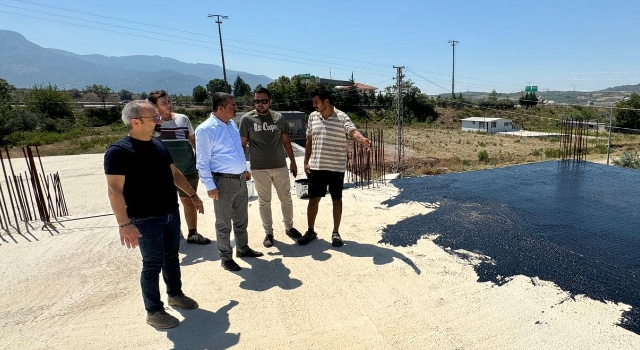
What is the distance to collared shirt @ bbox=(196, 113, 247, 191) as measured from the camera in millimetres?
2650

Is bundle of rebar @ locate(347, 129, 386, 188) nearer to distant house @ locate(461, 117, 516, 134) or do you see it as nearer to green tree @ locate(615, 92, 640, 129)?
distant house @ locate(461, 117, 516, 134)

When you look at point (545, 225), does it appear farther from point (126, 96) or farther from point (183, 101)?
point (126, 96)

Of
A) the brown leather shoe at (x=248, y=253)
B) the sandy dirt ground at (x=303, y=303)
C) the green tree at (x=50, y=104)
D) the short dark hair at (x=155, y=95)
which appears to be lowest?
the sandy dirt ground at (x=303, y=303)

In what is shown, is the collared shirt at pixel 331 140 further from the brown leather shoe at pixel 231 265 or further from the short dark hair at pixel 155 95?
the short dark hair at pixel 155 95

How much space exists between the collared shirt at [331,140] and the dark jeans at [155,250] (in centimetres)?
140

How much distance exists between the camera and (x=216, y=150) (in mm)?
2725

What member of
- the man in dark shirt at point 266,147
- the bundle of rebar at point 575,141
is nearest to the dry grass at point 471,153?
the bundle of rebar at point 575,141

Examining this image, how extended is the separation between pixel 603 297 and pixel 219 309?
101 inches

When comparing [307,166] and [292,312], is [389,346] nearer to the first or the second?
[292,312]

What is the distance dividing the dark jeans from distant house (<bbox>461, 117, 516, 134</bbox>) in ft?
125

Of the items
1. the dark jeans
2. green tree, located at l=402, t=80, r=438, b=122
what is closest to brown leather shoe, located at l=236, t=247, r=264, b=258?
the dark jeans

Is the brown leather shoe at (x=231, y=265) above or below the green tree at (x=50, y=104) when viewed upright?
below

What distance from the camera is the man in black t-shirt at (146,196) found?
1.87 m

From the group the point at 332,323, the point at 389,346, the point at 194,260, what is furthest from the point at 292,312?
the point at 194,260
